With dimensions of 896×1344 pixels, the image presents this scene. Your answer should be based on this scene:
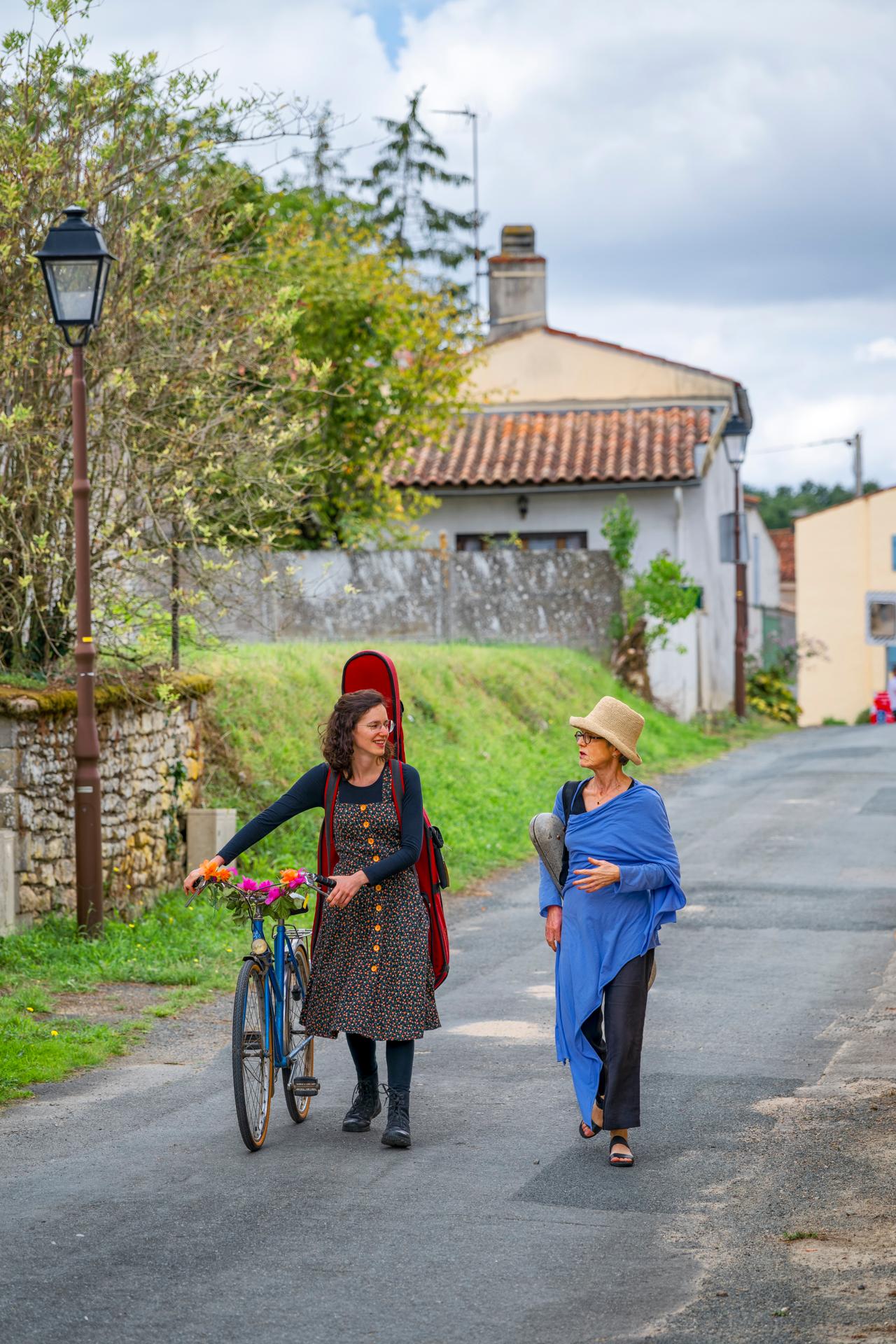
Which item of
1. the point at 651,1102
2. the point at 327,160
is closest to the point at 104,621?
the point at 651,1102

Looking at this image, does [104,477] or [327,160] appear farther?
[327,160]

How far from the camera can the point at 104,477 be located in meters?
11.4

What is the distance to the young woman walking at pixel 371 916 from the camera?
20.1ft

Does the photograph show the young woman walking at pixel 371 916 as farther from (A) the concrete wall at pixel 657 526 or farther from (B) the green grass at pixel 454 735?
(A) the concrete wall at pixel 657 526

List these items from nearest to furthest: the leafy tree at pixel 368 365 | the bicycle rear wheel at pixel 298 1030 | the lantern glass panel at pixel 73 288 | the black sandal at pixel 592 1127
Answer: the black sandal at pixel 592 1127, the bicycle rear wheel at pixel 298 1030, the lantern glass panel at pixel 73 288, the leafy tree at pixel 368 365

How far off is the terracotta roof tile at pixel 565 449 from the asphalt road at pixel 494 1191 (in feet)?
61.4

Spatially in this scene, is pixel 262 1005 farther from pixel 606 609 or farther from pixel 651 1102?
pixel 606 609

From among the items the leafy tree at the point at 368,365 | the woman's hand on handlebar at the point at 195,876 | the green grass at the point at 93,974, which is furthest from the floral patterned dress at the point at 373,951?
the leafy tree at the point at 368,365

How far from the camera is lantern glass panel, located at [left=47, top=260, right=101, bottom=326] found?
9430 mm

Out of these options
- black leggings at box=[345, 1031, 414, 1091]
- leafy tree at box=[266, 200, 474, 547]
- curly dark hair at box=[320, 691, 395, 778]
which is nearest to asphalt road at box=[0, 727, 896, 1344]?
black leggings at box=[345, 1031, 414, 1091]

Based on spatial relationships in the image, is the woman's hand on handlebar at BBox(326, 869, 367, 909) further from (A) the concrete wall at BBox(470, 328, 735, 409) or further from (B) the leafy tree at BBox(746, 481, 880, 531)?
(B) the leafy tree at BBox(746, 481, 880, 531)

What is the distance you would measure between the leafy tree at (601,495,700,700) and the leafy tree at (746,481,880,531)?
50450 mm

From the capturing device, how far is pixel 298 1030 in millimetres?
6449

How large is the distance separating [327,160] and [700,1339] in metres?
45.4
